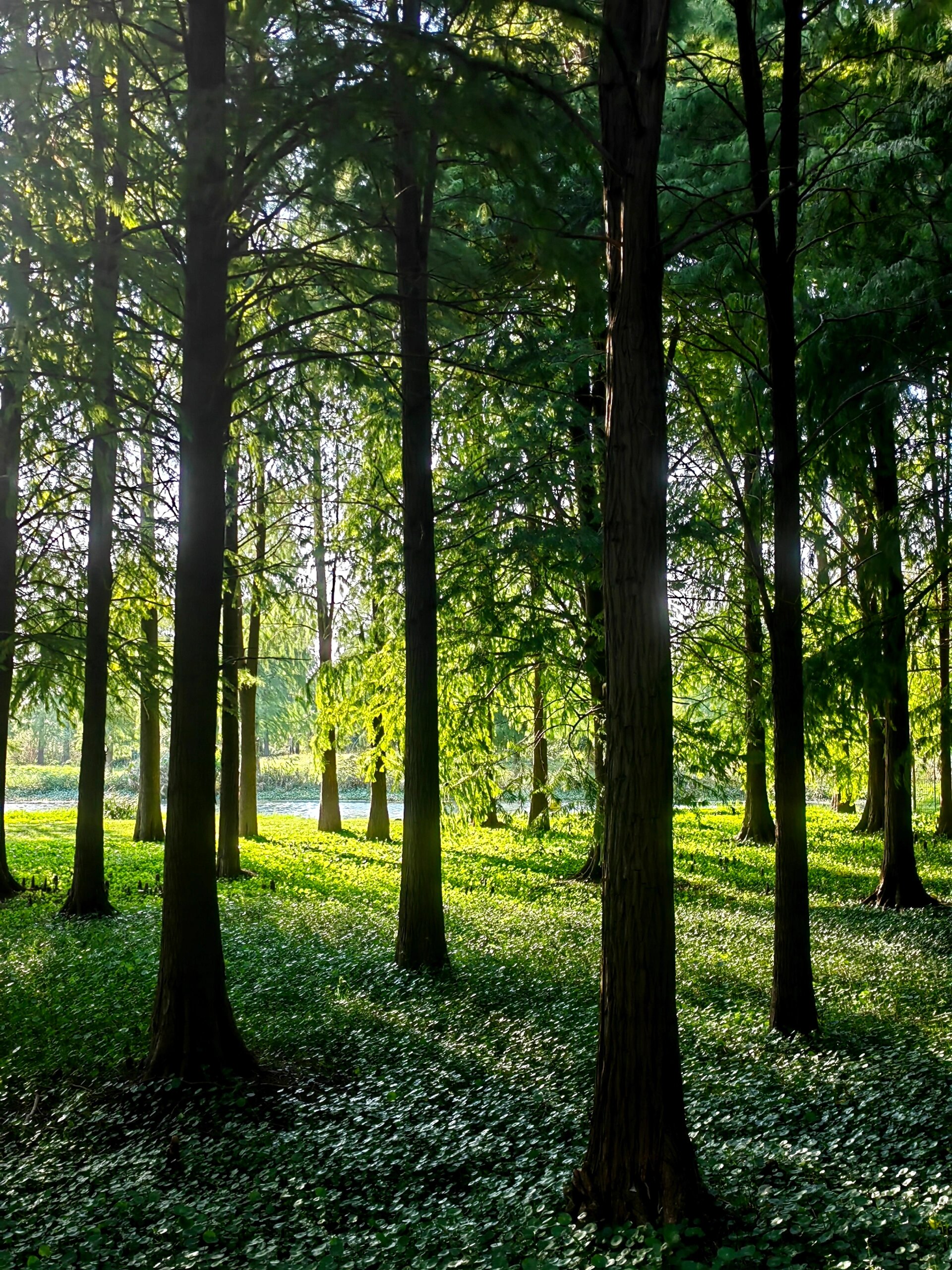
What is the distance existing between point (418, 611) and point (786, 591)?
3.71m

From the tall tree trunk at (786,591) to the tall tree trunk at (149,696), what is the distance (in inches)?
233

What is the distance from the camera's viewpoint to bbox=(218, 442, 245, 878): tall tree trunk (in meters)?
13.6

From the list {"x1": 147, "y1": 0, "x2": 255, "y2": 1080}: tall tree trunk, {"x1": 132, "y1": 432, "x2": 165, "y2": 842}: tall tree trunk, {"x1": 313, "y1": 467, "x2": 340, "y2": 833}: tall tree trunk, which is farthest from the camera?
{"x1": 313, "y1": 467, "x2": 340, "y2": 833}: tall tree trunk

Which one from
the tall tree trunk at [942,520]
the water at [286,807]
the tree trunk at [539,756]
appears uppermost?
the tall tree trunk at [942,520]

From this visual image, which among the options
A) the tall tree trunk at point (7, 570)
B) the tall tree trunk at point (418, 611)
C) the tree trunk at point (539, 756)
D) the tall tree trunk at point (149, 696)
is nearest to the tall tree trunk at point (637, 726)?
the tall tree trunk at point (418, 611)

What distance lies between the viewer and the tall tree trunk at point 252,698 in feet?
50.3

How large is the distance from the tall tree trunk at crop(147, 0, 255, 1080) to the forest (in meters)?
0.03

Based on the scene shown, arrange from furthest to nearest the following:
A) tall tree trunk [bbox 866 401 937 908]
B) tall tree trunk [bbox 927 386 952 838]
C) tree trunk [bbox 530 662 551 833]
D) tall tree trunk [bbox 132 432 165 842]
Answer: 1. tree trunk [bbox 530 662 551 833]
2. tall tree trunk [bbox 132 432 165 842]
3. tall tree trunk [bbox 866 401 937 908]
4. tall tree trunk [bbox 927 386 952 838]

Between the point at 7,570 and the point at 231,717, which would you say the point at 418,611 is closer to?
the point at 231,717

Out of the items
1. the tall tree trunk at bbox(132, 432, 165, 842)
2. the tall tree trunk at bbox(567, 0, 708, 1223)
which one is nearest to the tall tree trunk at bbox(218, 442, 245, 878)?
the tall tree trunk at bbox(132, 432, 165, 842)

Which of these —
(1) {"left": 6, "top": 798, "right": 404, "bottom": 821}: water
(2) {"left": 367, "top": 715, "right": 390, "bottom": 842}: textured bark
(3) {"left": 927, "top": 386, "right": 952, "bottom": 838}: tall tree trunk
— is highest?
(3) {"left": 927, "top": 386, "right": 952, "bottom": 838}: tall tree trunk

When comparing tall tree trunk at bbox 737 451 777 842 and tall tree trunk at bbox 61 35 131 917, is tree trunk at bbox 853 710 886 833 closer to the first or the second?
tall tree trunk at bbox 737 451 777 842

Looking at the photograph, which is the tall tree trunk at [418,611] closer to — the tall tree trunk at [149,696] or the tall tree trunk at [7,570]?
the tall tree trunk at [149,696]

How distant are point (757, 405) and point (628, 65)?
426 centimetres
